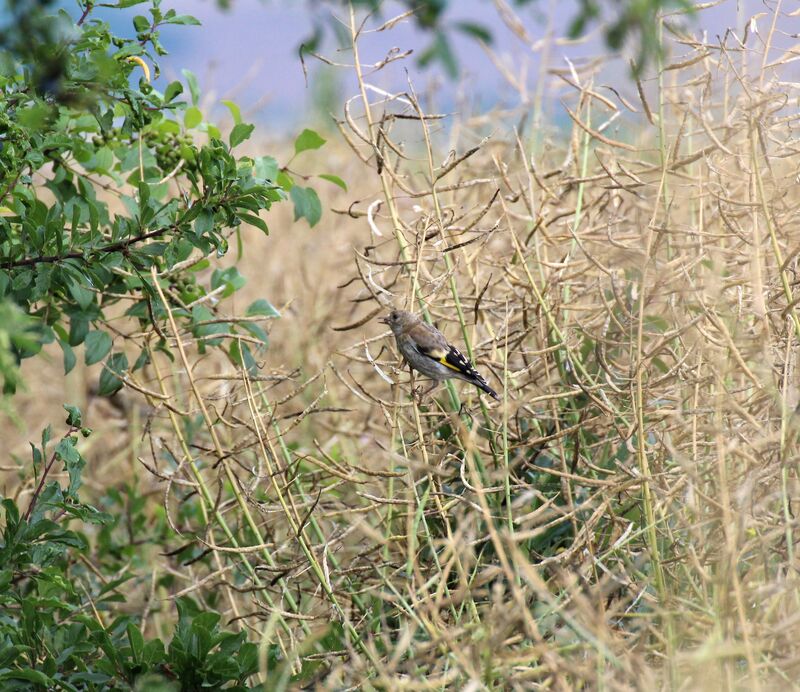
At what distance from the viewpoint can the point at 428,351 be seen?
369cm

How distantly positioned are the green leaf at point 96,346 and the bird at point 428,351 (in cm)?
108

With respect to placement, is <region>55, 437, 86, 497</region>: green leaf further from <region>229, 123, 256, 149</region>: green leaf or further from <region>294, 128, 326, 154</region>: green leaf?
<region>294, 128, 326, 154</region>: green leaf

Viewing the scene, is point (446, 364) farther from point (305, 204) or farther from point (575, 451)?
point (305, 204)

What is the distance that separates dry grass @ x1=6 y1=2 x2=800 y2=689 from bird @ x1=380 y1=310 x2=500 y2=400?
0.24ft

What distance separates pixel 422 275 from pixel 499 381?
1.89 feet

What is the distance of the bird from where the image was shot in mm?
3658

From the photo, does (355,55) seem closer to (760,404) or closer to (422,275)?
(422,275)

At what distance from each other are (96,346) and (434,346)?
1228mm

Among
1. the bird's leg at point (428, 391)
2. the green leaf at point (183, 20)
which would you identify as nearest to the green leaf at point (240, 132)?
the green leaf at point (183, 20)

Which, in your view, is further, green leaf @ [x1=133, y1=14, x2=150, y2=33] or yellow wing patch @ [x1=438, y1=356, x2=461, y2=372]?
yellow wing patch @ [x1=438, y1=356, x2=461, y2=372]

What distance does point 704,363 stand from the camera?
3.35 metres

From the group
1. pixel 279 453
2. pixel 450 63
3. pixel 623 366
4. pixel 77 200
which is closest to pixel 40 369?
pixel 279 453

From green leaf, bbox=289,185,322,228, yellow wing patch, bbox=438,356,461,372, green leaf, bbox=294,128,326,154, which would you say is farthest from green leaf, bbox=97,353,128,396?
yellow wing patch, bbox=438,356,461,372

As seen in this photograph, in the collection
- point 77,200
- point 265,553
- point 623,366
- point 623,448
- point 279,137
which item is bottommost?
point 265,553
